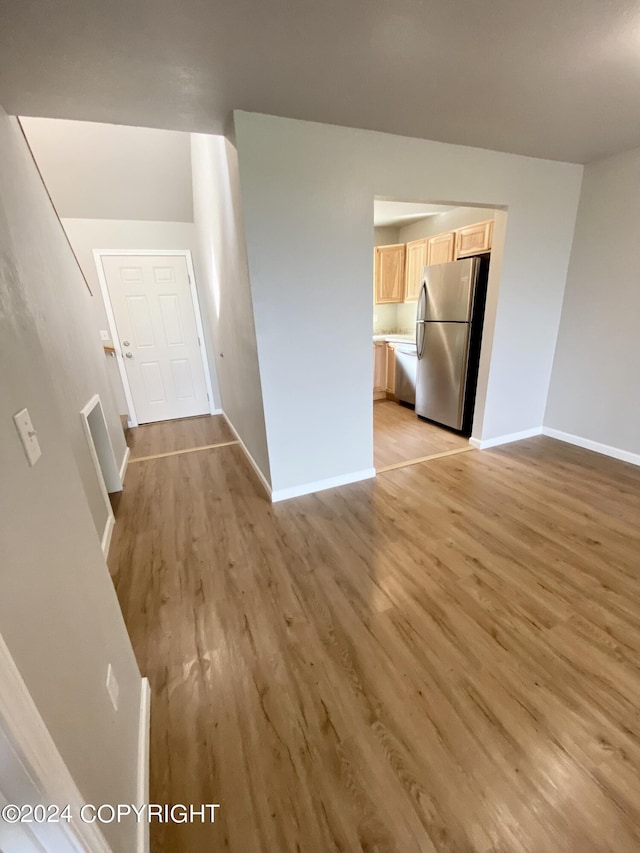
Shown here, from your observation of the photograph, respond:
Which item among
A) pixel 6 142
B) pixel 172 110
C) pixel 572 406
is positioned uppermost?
pixel 172 110

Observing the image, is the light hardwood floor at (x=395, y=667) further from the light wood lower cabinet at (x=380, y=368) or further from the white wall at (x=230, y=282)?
the light wood lower cabinet at (x=380, y=368)

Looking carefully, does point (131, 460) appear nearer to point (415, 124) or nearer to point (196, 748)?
point (196, 748)

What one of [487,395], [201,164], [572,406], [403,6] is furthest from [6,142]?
[572,406]

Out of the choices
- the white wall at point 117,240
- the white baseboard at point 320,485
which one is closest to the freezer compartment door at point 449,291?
the white baseboard at point 320,485

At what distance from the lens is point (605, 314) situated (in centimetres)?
297

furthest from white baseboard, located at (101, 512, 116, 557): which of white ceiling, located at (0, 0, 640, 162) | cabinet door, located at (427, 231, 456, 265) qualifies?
cabinet door, located at (427, 231, 456, 265)

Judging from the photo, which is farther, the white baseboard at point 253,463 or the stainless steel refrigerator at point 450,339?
the stainless steel refrigerator at point 450,339

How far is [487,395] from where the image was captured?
3.26 metres

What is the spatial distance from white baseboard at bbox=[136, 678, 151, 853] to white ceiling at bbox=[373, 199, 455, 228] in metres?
4.50

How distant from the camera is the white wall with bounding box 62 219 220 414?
4.15 m

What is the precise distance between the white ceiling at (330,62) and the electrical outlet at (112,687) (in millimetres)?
2143

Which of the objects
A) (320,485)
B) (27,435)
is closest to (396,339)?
(320,485)

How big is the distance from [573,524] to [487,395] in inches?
53.5

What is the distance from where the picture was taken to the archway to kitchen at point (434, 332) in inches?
131
